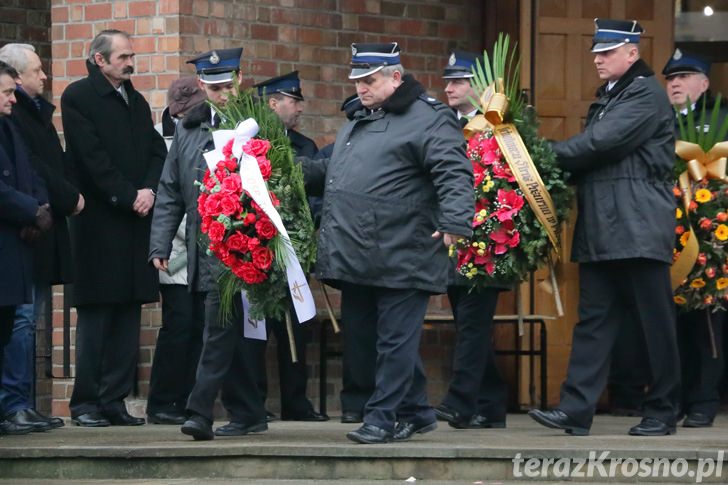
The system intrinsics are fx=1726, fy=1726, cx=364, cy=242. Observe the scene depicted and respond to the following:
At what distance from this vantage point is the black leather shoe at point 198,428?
8.59 metres

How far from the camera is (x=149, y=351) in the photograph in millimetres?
10648

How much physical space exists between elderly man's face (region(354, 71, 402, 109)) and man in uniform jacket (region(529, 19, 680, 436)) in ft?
3.30

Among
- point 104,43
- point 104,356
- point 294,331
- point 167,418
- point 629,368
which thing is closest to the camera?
point 104,43

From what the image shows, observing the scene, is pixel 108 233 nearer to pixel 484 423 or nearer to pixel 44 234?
pixel 44 234

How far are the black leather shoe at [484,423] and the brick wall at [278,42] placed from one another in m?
1.79

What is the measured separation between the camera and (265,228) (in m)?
8.44

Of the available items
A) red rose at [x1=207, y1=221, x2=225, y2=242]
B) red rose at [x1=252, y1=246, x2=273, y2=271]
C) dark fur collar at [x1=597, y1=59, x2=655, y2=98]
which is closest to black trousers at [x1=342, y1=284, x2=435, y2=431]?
red rose at [x1=252, y1=246, x2=273, y2=271]

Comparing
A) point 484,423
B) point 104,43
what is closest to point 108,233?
point 104,43

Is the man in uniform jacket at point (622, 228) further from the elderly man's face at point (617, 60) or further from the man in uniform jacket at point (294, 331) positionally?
the man in uniform jacket at point (294, 331)

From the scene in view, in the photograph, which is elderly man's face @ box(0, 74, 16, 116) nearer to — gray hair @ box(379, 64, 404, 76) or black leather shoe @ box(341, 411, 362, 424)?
gray hair @ box(379, 64, 404, 76)

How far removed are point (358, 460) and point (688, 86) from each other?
3.65 m

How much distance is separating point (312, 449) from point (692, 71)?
3.78m

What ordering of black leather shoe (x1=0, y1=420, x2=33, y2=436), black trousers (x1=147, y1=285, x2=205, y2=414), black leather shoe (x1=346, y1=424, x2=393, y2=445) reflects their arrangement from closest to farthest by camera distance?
black leather shoe (x1=346, y1=424, x2=393, y2=445), black leather shoe (x1=0, y1=420, x2=33, y2=436), black trousers (x1=147, y1=285, x2=205, y2=414)

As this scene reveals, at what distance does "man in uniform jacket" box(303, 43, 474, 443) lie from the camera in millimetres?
8305
